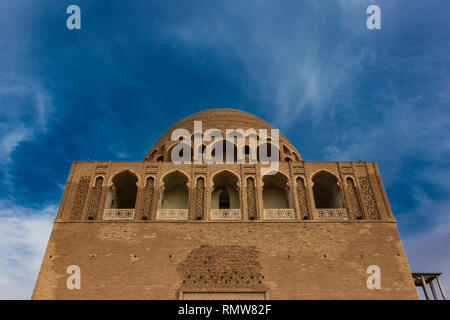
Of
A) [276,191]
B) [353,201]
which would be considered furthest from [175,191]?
[353,201]

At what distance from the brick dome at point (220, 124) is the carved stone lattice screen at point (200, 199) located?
11.9ft

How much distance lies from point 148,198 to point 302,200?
5.20 metres

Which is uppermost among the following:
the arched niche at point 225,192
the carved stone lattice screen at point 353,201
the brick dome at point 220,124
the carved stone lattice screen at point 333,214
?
the brick dome at point 220,124

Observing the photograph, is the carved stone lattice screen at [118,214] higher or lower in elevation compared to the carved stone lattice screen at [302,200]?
lower

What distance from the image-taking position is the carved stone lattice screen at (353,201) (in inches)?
471

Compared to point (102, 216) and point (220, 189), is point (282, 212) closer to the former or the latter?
point (220, 189)

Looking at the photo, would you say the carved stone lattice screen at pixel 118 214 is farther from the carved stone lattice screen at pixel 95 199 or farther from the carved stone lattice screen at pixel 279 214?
the carved stone lattice screen at pixel 279 214

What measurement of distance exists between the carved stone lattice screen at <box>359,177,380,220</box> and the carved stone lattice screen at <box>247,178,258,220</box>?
370 cm

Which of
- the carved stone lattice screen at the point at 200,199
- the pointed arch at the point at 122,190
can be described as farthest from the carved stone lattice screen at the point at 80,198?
the carved stone lattice screen at the point at 200,199

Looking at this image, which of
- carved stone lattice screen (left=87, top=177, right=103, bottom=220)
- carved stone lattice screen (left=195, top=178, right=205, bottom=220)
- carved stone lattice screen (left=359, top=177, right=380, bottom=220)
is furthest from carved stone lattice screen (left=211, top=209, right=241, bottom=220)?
carved stone lattice screen (left=359, top=177, right=380, bottom=220)

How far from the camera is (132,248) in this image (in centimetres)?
1100
